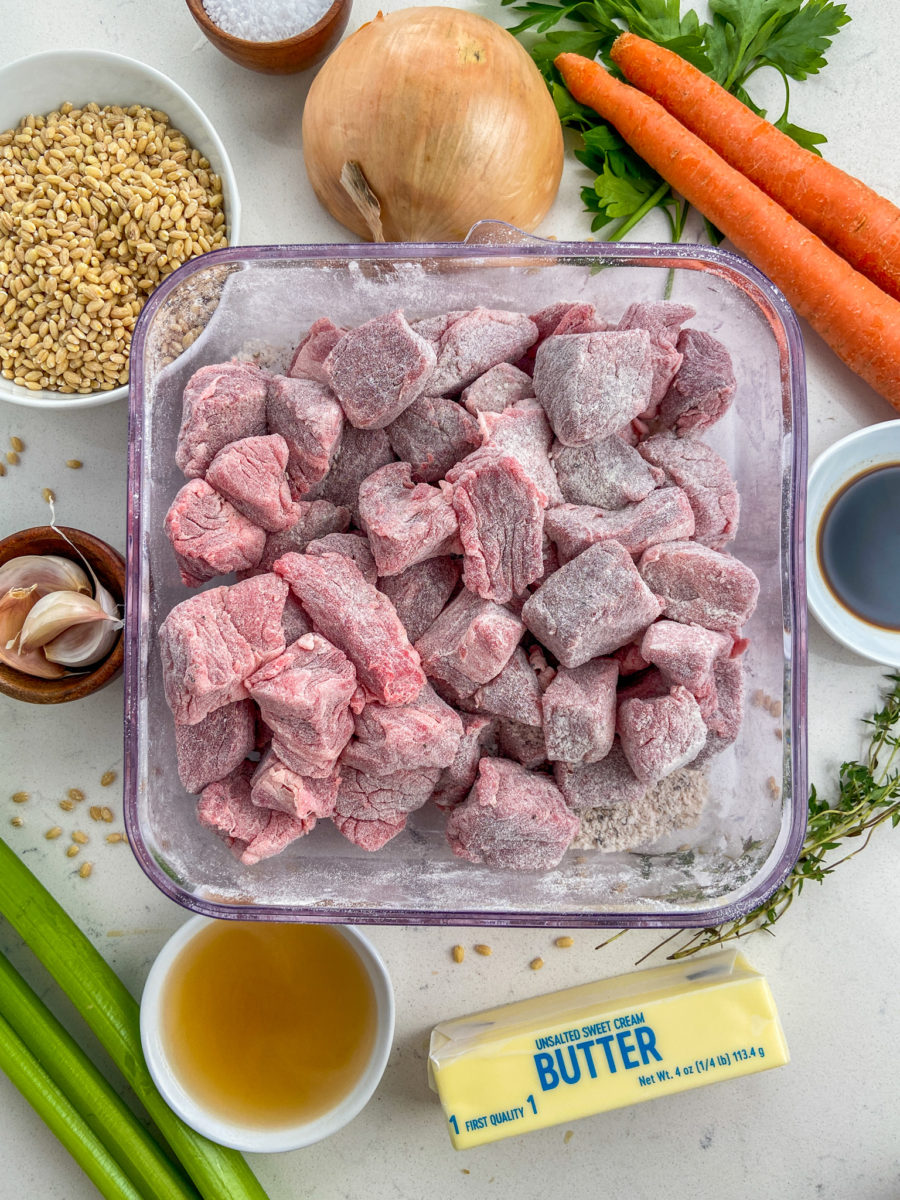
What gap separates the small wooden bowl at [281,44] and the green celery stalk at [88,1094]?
7.82 feet

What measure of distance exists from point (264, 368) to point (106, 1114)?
6.24ft

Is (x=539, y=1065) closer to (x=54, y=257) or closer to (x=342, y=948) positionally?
(x=342, y=948)

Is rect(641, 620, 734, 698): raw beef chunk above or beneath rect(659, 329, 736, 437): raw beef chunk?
beneath

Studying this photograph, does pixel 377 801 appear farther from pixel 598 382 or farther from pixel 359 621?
pixel 598 382

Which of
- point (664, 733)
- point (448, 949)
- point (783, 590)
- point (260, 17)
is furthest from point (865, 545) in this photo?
point (260, 17)

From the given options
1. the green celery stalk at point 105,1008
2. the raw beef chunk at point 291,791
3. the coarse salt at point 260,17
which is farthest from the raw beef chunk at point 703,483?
the green celery stalk at point 105,1008

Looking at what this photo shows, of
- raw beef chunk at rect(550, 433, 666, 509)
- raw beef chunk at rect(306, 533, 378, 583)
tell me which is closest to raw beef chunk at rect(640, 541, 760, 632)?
raw beef chunk at rect(550, 433, 666, 509)

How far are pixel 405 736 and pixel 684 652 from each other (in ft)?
1.91

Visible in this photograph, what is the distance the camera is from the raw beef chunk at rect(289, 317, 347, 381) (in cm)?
199

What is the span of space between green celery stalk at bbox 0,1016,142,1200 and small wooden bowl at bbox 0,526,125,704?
873mm

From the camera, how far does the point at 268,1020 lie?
2.38 metres

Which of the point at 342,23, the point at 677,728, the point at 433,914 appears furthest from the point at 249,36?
the point at 433,914

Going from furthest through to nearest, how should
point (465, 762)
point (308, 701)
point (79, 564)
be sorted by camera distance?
point (79, 564)
point (465, 762)
point (308, 701)

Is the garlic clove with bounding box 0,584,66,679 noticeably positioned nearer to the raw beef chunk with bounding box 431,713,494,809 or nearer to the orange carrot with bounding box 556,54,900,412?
the raw beef chunk with bounding box 431,713,494,809
